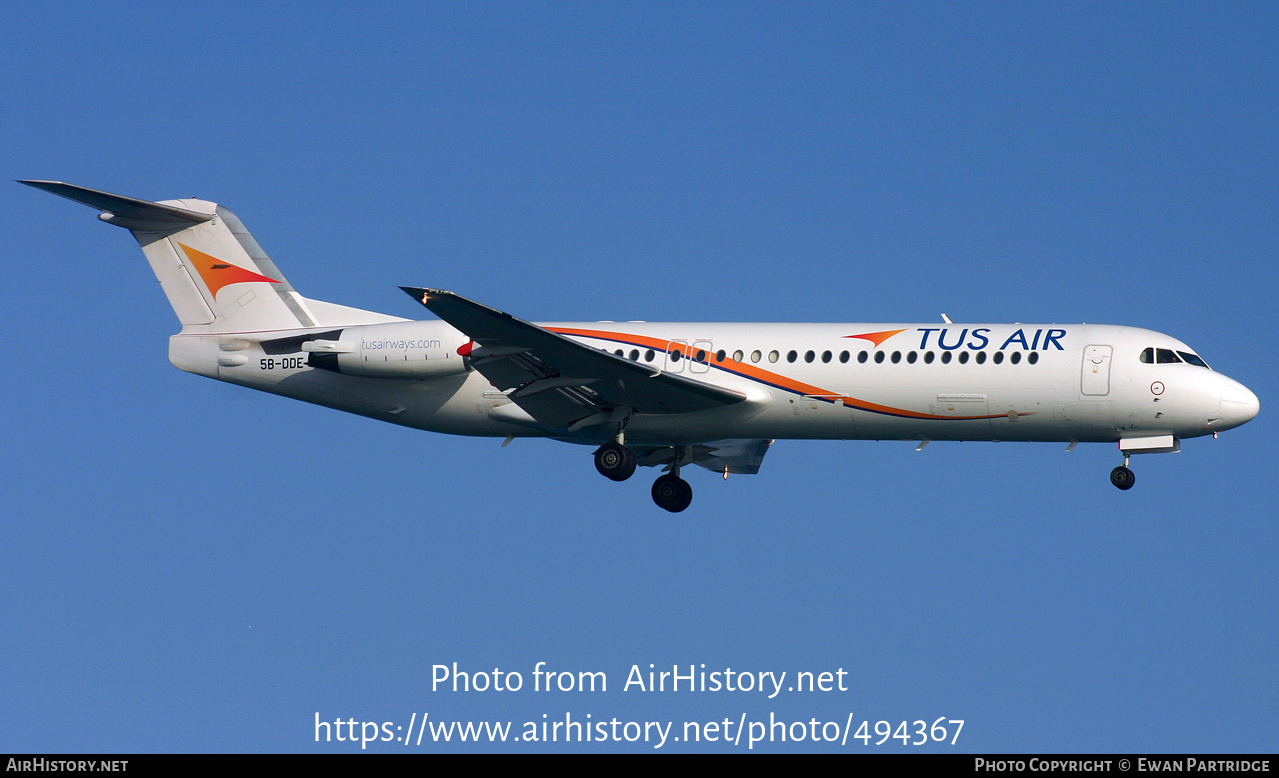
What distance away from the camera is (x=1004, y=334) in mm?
27609

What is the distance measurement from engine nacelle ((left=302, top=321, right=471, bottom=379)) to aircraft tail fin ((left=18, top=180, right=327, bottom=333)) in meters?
2.83

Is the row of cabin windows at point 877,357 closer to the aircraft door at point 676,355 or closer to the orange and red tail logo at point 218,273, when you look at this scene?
the aircraft door at point 676,355

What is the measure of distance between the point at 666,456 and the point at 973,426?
730cm

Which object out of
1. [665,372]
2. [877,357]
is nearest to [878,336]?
[877,357]

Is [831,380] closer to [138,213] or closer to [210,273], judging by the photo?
[210,273]

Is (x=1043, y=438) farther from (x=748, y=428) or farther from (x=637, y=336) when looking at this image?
(x=637, y=336)

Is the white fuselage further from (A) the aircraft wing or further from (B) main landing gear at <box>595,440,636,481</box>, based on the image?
(B) main landing gear at <box>595,440,636,481</box>

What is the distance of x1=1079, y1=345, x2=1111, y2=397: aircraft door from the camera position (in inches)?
1049

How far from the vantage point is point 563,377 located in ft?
92.0

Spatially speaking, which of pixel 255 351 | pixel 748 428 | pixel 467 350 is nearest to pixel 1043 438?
pixel 748 428

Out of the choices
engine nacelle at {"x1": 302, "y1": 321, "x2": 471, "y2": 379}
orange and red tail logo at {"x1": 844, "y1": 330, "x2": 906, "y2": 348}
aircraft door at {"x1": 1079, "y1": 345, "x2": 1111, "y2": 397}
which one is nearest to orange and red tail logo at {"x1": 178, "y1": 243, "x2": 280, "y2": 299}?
engine nacelle at {"x1": 302, "y1": 321, "x2": 471, "y2": 379}

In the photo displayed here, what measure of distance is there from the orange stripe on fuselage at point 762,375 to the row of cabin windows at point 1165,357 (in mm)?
2323

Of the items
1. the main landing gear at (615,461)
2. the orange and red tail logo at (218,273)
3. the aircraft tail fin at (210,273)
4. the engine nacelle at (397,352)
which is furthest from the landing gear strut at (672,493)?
the orange and red tail logo at (218,273)

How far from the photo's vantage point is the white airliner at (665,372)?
26.7 m
